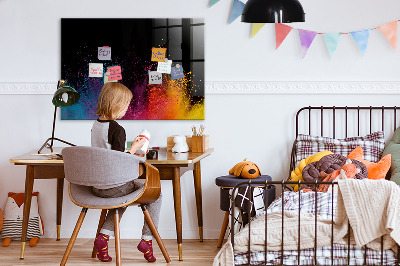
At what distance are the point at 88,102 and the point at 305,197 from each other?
1.82m

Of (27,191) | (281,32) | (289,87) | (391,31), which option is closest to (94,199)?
(27,191)

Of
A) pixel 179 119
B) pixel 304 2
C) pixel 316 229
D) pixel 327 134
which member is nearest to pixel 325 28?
pixel 304 2

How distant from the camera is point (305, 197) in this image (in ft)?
11.0

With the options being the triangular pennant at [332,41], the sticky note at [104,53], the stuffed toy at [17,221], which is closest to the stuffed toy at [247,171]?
the triangular pennant at [332,41]

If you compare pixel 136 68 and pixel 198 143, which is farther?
pixel 136 68

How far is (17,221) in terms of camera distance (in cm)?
425

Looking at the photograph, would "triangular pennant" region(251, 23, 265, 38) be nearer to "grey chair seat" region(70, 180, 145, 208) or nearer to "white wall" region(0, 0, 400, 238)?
"white wall" region(0, 0, 400, 238)

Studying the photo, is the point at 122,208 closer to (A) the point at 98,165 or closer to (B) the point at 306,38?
(A) the point at 98,165

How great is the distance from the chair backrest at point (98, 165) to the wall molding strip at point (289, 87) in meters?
1.24

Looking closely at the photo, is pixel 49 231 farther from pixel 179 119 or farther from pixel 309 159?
pixel 309 159

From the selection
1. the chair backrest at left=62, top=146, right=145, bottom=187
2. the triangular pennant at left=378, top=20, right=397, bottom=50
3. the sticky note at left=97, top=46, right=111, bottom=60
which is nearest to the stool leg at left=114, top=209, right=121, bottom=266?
the chair backrest at left=62, top=146, right=145, bottom=187

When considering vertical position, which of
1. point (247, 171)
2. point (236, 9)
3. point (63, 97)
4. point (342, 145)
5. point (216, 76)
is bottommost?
point (247, 171)

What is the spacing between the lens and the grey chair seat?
130 inches

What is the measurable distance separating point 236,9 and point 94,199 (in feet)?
5.88
